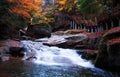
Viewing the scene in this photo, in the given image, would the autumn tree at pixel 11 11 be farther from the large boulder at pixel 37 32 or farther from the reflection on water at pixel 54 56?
the large boulder at pixel 37 32

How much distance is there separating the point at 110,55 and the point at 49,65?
4.51 m

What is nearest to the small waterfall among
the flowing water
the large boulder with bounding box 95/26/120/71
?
the flowing water

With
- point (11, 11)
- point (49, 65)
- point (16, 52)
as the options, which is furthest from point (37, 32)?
point (49, 65)

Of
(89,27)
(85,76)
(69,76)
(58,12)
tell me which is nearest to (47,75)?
(69,76)

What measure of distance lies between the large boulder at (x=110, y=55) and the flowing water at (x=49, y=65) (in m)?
0.73

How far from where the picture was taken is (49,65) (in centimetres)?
1780

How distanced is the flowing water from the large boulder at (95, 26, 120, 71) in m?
0.73

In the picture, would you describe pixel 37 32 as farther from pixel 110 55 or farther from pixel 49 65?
pixel 110 55

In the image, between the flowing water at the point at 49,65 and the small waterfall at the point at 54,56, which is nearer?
the flowing water at the point at 49,65

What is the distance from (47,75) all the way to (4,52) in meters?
7.43

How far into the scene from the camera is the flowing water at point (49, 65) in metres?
14.3

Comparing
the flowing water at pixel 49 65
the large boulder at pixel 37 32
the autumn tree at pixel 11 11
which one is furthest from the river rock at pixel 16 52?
the large boulder at pixel 37 32

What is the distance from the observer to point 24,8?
2502cm

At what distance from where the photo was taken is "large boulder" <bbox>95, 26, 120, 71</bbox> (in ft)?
53.2
